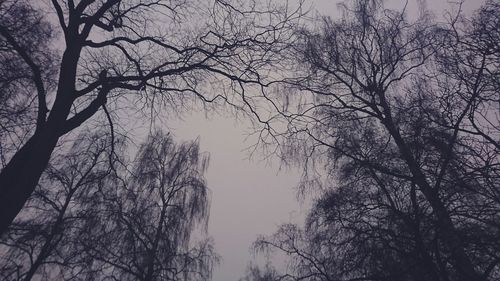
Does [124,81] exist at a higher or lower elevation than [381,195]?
higher

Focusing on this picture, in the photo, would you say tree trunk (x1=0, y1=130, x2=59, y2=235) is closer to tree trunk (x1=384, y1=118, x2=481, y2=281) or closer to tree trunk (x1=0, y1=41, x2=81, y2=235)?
tree trunk (x1=0, y1=41, x2=81, y2=235)

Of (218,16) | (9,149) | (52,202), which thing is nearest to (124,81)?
(218,16)

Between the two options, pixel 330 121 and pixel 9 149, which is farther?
pixel 330 121

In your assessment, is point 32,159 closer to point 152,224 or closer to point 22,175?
point 22,175

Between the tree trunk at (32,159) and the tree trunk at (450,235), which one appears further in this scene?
the tree trunk at (450,235)

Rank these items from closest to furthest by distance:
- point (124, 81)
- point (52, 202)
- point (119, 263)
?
1. point (124, 81)
2. point (119, 263)
3. point (52, 202)

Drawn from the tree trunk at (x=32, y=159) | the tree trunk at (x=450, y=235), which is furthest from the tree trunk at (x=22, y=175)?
the tree trunk at (x=450, y=235)

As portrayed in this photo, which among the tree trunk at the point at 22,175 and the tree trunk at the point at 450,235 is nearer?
the tree trunk at the point at 22,175

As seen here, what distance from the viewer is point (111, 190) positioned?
973 centimetres

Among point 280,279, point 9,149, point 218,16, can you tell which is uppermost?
point 218,16

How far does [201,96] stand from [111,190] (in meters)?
6.16

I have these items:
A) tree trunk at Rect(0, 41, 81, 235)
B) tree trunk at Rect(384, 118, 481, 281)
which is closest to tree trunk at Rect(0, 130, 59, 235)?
tree trunk at Rect(0, 41, 81, 235)

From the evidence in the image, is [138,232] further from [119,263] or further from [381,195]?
[381,195]

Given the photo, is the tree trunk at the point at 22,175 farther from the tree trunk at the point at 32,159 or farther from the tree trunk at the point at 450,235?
the tree trunk at the point at 450,235
